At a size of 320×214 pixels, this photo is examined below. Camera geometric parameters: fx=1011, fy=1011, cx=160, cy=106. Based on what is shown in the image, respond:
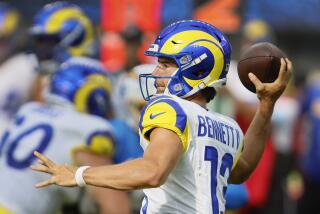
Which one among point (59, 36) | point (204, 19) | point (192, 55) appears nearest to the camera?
point (192, 55)

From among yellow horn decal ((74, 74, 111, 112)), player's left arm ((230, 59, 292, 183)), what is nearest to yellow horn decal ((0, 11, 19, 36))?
yellow horn decal ((74, 74, 111, 112))

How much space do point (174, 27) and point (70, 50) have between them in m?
3.14

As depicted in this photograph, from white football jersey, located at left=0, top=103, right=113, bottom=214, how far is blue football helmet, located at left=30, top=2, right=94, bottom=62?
5.30 feet

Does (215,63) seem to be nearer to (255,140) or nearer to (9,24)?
(255,140)

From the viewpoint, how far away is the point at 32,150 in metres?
5.91

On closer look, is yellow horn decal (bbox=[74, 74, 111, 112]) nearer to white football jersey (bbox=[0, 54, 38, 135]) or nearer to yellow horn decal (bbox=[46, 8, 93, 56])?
yellow horn decal (bbox=[46, 8, 93, 56])

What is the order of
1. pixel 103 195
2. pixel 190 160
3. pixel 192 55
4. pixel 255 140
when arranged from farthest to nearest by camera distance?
1. pixel 103 195
2. pixel 255 140
3. pixel 192 55
4. pixel 190 160

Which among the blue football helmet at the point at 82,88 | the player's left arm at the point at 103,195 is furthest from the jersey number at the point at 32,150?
the blue football helmet at the point at 82,88

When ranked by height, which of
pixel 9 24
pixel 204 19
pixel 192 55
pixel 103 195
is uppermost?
pixel 9 24

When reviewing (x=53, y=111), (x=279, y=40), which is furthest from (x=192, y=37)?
(x=279, y=40)

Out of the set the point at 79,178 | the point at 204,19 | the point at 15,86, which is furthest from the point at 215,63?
the point at 204,19

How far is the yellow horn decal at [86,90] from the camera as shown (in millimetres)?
6270

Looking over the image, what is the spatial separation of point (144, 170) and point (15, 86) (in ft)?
13.5

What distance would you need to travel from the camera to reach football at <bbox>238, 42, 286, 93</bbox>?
4.74 m
